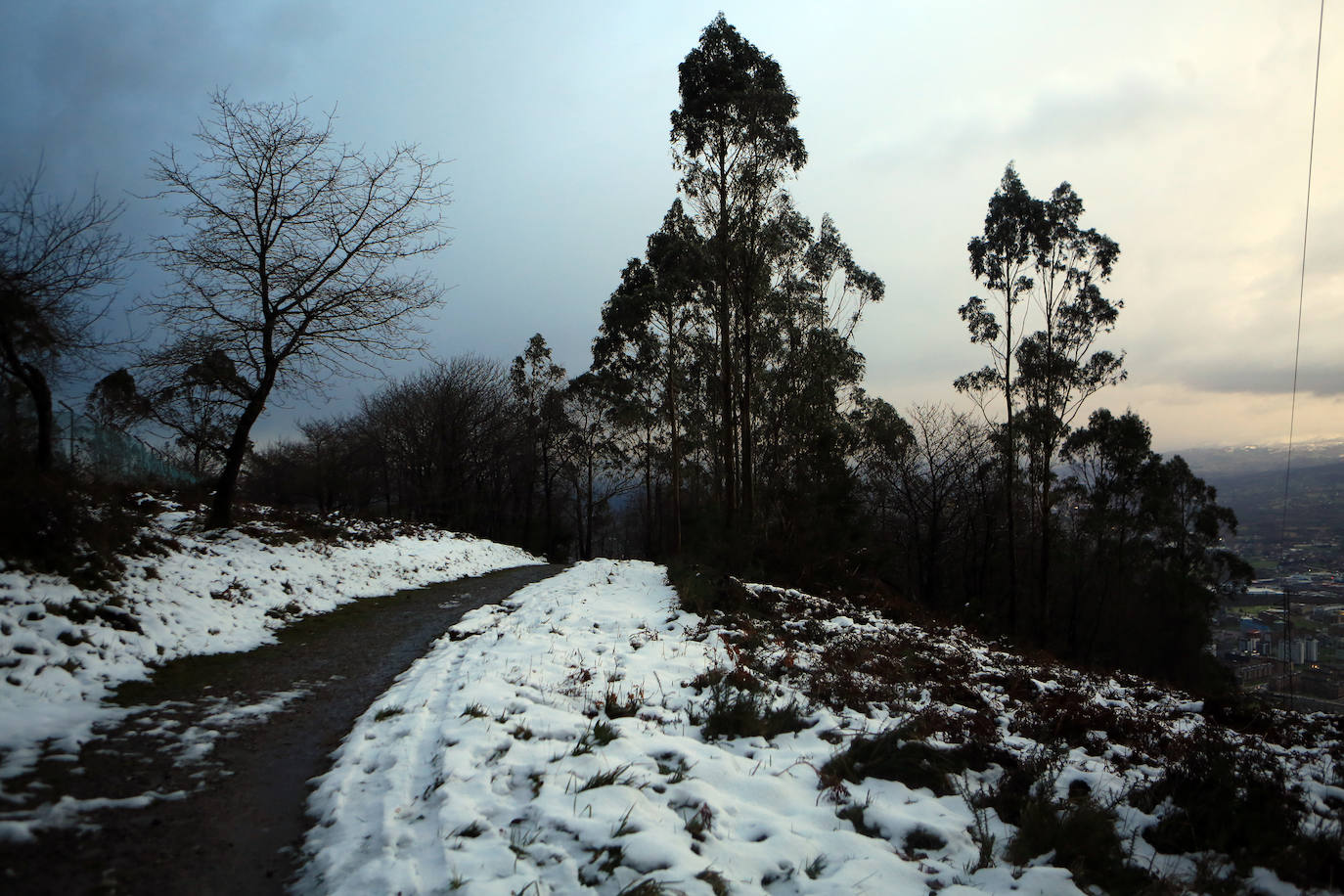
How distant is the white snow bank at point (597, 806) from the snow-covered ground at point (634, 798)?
0.5 inches

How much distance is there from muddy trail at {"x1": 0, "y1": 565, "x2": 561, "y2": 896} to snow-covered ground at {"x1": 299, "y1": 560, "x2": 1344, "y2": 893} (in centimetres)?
29

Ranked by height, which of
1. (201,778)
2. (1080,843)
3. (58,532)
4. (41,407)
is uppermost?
(41,407)

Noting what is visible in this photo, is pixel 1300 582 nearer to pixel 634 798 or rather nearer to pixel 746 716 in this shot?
pixel 746 716

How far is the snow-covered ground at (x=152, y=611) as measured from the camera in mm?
4754

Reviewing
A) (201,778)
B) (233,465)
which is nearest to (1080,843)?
(201,778)

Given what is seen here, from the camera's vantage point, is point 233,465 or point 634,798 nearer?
point 634,798

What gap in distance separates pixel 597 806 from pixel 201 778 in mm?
2573

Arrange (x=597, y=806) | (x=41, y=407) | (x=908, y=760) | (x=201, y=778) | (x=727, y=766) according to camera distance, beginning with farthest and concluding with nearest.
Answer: (x=41, y=407) → (x=908, y=760) → (x=727, y=766) → (x=201, y=778) → (x=597, y=806)

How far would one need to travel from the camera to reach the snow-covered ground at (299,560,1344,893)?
302 centimetres

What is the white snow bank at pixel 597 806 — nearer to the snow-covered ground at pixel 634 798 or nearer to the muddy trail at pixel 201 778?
the snow-covered ground at pixel 634 798

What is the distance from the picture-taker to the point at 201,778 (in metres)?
4.02

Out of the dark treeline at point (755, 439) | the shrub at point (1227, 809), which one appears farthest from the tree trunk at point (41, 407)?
the shrub at point (1227, 809)

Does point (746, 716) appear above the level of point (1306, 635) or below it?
above

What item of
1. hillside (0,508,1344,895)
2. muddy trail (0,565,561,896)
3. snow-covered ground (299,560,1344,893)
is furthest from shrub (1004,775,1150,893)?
muddy trail (0,565,561,896)
